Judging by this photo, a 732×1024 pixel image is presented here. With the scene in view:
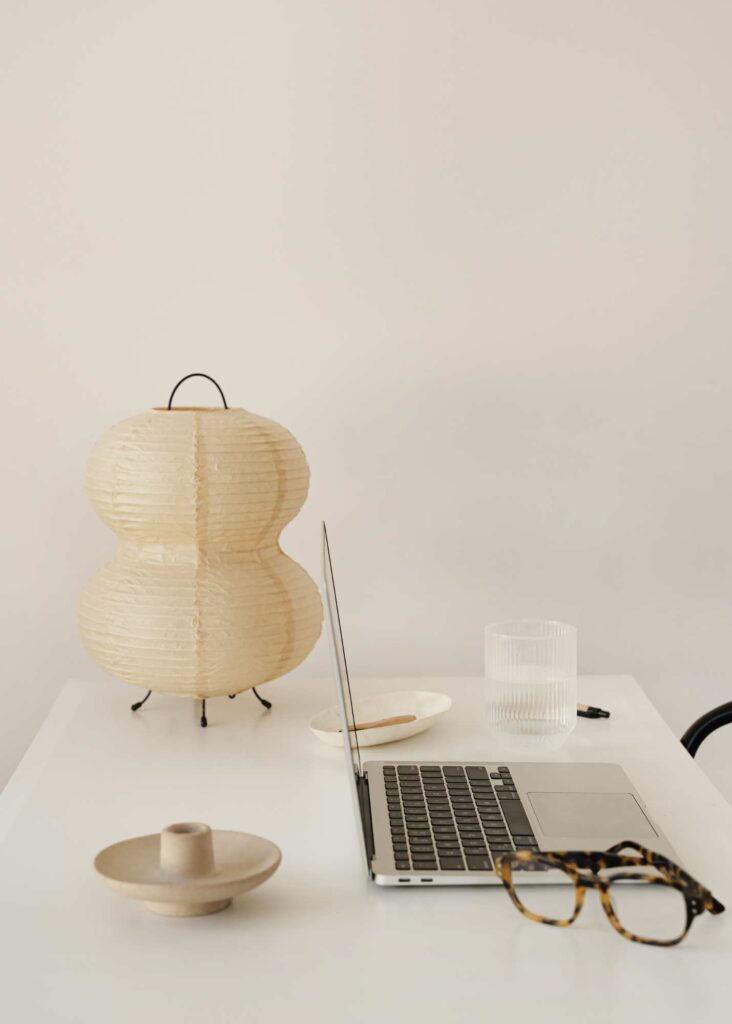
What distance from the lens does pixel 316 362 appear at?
178cm

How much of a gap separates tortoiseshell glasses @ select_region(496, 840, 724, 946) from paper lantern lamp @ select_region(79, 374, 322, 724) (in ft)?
1.72

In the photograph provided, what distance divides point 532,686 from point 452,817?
0.28 meters

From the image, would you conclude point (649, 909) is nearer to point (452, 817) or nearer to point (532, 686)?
point (452, 817)

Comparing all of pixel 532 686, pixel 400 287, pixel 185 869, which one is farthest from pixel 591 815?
pixel 400 287

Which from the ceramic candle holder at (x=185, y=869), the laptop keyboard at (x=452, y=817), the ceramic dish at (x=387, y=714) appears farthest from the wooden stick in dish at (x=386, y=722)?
the ceramic candle holder at (x=185, y=869)

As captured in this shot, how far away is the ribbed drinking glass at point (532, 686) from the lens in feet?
4.33

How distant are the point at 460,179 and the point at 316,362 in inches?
13.3

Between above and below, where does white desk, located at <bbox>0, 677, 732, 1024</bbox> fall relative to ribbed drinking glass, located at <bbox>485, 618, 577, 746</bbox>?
below

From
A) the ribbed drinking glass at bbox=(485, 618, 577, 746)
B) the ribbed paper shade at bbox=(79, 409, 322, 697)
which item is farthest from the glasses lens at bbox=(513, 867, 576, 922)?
the ribbed paper shade at bbox=(79, 409, 322, 697)

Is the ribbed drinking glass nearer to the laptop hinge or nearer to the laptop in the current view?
the laptop

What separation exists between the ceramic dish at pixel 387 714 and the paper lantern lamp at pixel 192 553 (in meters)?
0.10

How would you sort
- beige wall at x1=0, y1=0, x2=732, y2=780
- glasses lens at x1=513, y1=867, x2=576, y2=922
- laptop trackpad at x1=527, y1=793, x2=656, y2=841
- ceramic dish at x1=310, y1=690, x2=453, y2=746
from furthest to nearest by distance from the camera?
beige wall at x1=0, y1=0, x2=732, y2=780
ceramic dish at x1=310, y1=690, x2=453, y2=746
laptop trackpad at x1=527, y1=793, x2=656, y2=841
glasses lens at x1=513, y1=867, x2=576, y2=922

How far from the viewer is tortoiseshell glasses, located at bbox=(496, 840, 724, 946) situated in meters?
0.84

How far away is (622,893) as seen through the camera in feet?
3.13
